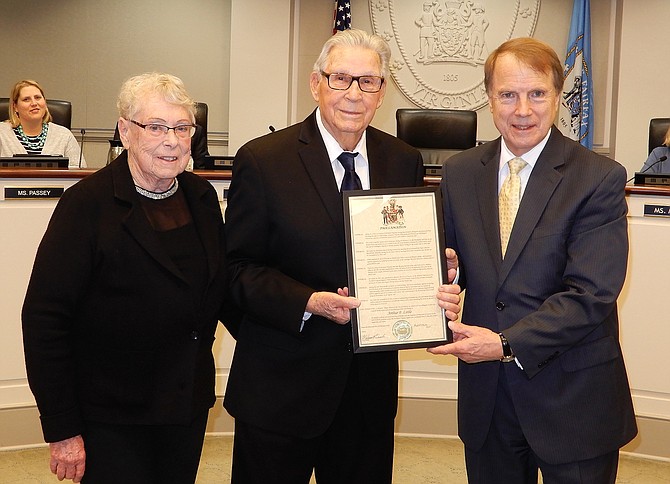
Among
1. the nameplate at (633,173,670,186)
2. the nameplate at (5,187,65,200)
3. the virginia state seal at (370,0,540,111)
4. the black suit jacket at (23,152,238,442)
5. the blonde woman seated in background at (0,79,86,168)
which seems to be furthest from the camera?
the virginia state seal at (370,0,540,111)

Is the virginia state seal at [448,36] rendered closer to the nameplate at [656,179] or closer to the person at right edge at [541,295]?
the nameplate at [656,179]

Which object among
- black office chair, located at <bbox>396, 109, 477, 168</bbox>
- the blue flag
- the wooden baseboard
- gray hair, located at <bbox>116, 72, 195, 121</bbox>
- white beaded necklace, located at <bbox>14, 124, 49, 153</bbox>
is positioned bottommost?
the wooden baseboard

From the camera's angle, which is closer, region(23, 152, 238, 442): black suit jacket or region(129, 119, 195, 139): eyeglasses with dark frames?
region(23, 152, 238, 442): black suit jacket

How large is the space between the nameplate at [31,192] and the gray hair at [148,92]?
5.86ft

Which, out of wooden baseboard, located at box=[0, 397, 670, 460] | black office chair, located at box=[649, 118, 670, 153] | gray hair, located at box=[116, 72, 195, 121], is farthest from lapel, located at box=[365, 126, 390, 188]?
black office chair, located at box=[649, 118, 670, 153]

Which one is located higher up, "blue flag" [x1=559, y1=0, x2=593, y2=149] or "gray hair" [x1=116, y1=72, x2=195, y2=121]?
"blue flag" [x1=559, y1=0, x2=593, y2=149]

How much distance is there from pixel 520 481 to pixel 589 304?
500 millimetres

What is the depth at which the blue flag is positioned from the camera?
7742mm

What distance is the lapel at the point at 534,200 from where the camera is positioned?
1902 mm

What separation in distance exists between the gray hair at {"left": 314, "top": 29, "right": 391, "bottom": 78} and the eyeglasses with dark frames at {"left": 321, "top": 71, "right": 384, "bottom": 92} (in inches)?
1.4

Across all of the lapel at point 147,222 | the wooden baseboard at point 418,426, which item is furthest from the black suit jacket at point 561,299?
the wooden baseboard at point 418,426

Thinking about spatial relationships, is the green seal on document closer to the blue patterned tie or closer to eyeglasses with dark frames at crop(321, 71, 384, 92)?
the blue patterned tie

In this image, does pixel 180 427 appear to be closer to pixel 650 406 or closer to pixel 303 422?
pixel 303 422

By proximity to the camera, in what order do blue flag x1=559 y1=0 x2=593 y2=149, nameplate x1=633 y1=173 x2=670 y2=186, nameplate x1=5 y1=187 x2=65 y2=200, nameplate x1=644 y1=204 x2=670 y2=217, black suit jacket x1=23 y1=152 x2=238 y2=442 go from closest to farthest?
1. black suit jacket x1=23 y1=152 x2=238 y2=442
2. nameplate x1=5 y1=187 x2=65 y2=200
3. nameplate x1=644 y1=204 x2=670 y2=217
4. nameplate x1=633 y1=173 x2=670 y2=186
5. blue flag x1=559 y1=0 x2=593 y2=149
